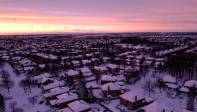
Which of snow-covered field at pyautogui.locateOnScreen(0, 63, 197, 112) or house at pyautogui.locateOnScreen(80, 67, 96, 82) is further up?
house at pyautogui.locateOnScreen(80, 67, 96, 82)

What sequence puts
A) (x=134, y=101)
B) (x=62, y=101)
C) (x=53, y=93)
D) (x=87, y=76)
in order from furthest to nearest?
(x=87, y=76)
(x=53, y=93)
(x=62, y=101)
(x=134, y=101)

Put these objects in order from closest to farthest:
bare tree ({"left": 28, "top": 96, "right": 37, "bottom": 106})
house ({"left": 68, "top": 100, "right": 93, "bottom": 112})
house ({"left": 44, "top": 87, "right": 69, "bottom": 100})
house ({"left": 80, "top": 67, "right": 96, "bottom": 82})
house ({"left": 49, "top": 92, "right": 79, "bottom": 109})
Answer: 1. house ({"left": 68, "top": 100, "right": 93, "bottom": 112})
2. house ({"left": 49, "top": 92, "right": 79, "bottom": 109})
3. house ({"left": 44, "top": 87, "right": 69, "bottom": 100})
4. bare tree ({"left": 28, "top": 96, "right": 37, "bottom": 106})
5. house ({"left": 80, "top": 67, "right": 96, "bottom": 82})

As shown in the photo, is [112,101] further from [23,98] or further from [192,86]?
[23,98]

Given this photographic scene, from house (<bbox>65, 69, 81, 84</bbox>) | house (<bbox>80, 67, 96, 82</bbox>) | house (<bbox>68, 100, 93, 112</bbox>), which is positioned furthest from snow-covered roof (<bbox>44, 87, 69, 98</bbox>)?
house (<bbox>80, 67, 96, 82</bbox>)

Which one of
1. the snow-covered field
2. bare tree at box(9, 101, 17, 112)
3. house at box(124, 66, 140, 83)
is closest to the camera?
the snow-covered field

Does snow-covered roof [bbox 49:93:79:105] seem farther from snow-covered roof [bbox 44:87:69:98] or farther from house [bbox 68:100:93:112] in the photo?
house [bbox 68:100:93:112]

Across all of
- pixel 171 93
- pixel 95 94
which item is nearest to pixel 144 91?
pixel 171 93

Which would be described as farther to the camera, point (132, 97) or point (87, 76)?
point (87, 76)

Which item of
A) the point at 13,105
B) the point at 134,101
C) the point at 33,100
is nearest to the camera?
the point at 134,101

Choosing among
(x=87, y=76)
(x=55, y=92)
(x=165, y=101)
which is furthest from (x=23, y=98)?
(x=165, y=101)

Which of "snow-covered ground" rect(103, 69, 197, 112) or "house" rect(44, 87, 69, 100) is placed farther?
"house" rect(44, 87, 69, 100)

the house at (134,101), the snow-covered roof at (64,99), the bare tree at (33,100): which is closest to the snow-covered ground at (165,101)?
the house at (134,101)
